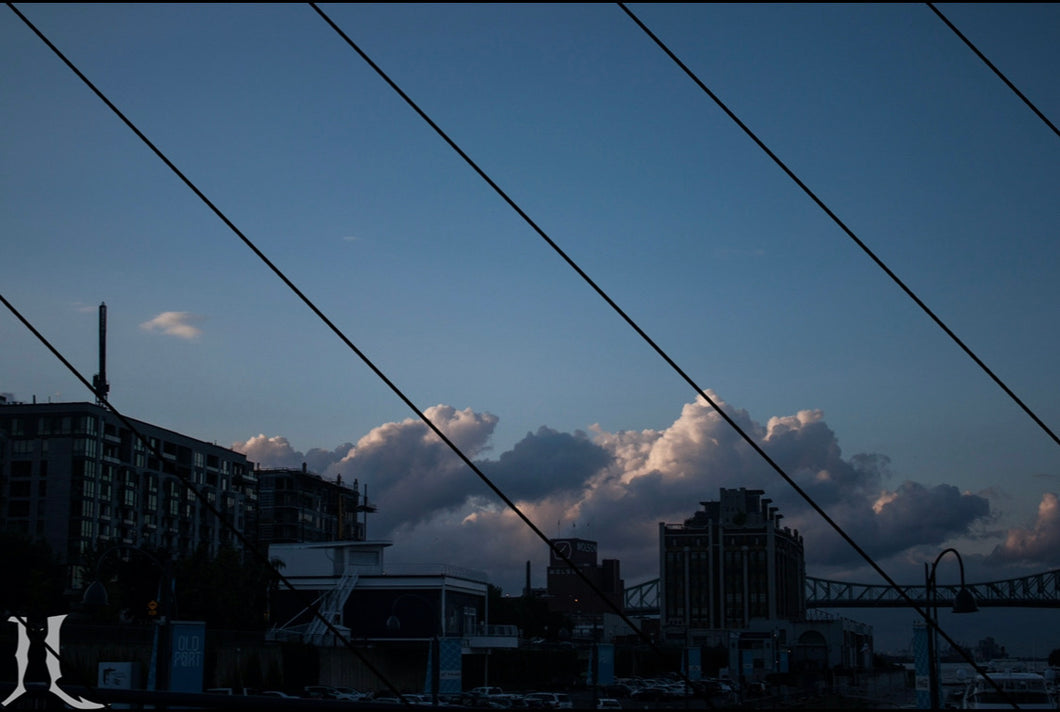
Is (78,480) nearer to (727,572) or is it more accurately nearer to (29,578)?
(29,578)

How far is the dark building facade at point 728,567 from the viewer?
382 feet

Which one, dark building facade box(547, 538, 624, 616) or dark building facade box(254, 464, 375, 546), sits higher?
dark building facade box(254, 464, 375, 546)

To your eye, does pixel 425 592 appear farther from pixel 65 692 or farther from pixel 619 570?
pixel 619 570

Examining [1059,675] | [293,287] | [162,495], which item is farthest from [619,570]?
[293,287]

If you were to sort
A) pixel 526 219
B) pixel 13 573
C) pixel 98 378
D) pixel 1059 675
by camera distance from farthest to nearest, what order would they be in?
pixel 98 378, pixel 1059 675, pixel 13 573, pixel 526 219

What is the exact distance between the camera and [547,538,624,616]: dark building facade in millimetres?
122312

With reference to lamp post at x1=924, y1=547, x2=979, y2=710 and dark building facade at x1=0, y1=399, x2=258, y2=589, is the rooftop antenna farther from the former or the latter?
lamp post at x1=924, y1=547, x2=979, y2=710

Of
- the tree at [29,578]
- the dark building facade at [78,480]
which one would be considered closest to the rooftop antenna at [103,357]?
the dark building facade at [78,480]

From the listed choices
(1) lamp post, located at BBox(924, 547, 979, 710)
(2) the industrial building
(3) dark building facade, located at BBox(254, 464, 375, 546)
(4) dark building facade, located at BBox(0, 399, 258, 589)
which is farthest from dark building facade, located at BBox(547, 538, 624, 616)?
(1) lamp post, located at BBox(924, 547, 979, 710)

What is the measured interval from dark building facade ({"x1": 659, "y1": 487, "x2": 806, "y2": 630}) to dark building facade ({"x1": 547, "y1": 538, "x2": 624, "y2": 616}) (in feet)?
26.5

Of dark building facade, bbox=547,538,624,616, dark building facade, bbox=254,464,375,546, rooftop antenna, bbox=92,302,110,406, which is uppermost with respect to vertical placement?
rooftop antenna, bbox=92,302,110,406

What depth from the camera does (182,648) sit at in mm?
16781

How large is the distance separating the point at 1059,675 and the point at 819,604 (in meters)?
127

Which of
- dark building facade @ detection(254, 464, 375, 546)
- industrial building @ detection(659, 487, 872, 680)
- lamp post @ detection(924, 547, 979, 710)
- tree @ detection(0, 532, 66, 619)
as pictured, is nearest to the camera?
lamp post @ detection(924, 547, 979, 710)
